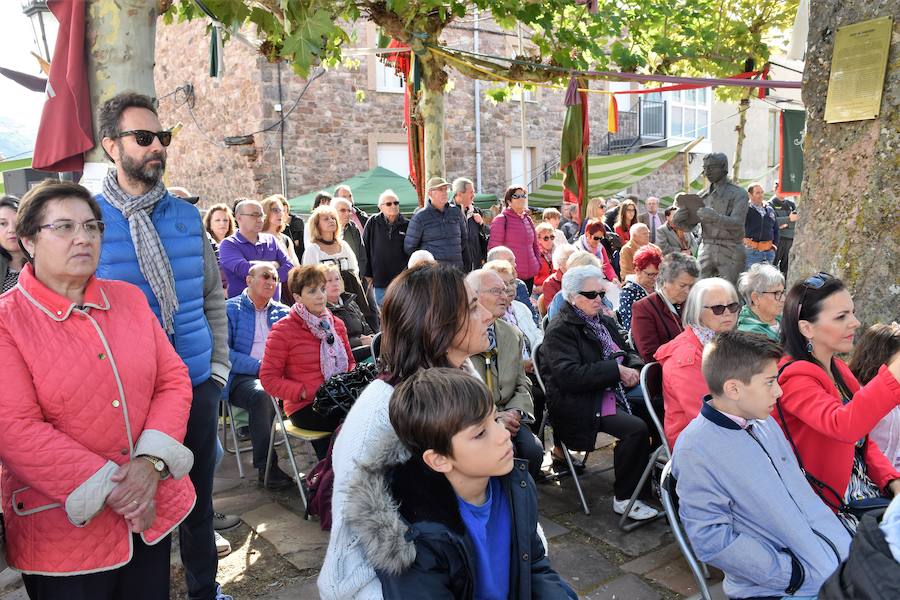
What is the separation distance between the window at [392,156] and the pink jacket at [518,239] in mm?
8471

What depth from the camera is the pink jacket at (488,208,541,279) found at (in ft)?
27.2

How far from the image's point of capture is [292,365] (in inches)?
177

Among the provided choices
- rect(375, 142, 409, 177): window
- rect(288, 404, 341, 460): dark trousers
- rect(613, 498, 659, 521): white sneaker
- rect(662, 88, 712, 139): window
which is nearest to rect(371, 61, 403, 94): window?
rect(375, 142, 409, 177): window

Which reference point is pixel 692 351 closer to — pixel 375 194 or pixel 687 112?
pixel 375 194

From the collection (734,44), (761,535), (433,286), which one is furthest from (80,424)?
(734,44)

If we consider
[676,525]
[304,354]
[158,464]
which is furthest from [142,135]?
[676,525]

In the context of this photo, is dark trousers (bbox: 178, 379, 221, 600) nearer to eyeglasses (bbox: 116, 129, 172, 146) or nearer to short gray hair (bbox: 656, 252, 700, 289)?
eyeglasses (bbox: 116, 129, 172, 146)

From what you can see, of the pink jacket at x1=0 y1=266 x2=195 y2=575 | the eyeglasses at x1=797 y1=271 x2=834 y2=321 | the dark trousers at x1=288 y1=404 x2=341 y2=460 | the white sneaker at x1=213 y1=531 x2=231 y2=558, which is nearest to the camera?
the pink jacket at x1=0 y1=266 x2=195 y2=575

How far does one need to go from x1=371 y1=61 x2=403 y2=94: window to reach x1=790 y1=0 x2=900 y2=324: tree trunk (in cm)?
1245

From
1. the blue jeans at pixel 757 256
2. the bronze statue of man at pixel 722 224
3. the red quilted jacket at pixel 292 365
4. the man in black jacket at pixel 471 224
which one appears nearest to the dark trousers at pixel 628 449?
the red quilted jacket at pixel 292 365

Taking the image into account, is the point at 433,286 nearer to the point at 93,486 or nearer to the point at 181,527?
the point at 93,486

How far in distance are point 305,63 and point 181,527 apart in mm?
2643

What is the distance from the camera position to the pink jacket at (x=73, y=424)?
2.05 meters

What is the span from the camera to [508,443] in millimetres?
1906
